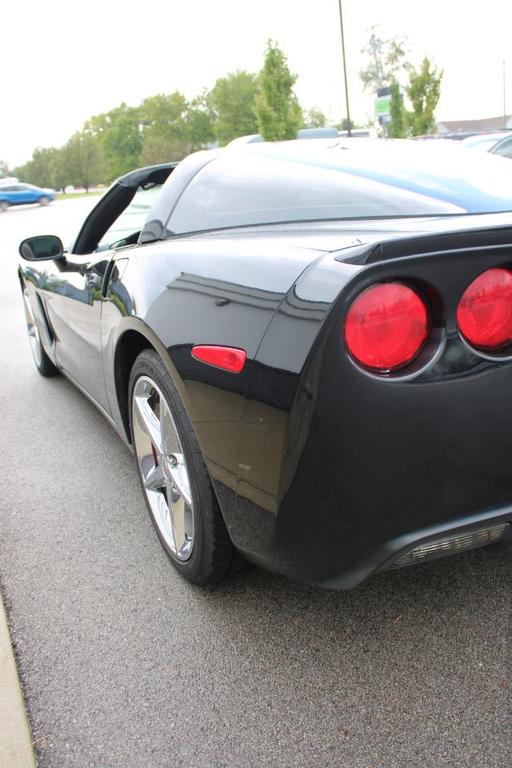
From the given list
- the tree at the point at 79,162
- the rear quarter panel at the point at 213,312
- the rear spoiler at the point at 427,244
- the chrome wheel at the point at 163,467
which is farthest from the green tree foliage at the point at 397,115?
the tree at the point at 79,162

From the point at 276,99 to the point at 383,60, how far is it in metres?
34.2

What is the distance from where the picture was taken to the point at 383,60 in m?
57.2

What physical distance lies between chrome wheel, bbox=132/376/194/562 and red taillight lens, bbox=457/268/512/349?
951 mm

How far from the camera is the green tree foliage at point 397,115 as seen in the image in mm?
39344

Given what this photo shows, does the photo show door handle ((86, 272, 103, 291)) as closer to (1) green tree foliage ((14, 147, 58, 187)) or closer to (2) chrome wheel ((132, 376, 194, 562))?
(2) chrome wheel ((132, 376, 194, 562))

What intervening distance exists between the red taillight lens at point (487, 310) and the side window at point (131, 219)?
2020 millimetres

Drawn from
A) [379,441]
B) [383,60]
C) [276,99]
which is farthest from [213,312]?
[383,60]

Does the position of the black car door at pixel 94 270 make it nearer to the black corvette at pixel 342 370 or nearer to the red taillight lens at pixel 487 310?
the black corvette at pixel 342 370

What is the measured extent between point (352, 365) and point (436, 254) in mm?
296

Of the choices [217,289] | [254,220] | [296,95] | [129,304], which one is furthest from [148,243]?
[296,95]

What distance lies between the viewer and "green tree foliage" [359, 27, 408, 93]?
5650 centimetres

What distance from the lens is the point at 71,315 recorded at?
3402mm

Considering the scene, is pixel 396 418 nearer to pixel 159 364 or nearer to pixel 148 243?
pixel 159 364

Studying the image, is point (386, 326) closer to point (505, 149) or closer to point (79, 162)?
point (505, 149)
